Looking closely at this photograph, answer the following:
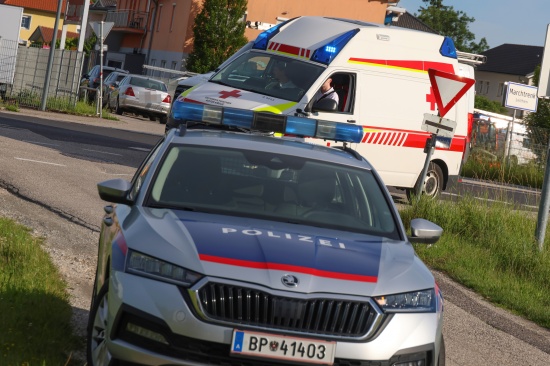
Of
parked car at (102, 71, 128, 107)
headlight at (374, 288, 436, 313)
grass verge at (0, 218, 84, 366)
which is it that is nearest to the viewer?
headlight at (374, 288, 436, 313)

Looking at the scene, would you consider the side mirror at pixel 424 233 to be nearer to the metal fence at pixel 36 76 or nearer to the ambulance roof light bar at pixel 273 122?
the ambulance roof light bar at pixel 273 122

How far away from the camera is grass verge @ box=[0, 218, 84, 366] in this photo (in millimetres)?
6281

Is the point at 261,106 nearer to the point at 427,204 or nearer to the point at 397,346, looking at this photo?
the point at 427,204

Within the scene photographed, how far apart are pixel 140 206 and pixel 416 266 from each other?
154cm

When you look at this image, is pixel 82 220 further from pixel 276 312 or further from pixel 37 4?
pixel 37 4

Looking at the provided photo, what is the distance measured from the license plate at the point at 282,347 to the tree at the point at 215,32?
172 ft

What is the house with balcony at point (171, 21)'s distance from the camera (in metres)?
63.3

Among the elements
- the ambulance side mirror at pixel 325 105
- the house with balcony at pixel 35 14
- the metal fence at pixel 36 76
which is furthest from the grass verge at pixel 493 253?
the house with balcony at pixel 35 14

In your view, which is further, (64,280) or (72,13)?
(72,13)

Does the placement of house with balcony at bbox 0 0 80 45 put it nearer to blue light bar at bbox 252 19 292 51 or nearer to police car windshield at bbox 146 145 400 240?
blue light bar at bbox 252 19 292 51

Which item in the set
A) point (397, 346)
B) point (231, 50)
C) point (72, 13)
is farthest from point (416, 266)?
point (72, 13)

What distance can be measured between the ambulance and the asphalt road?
2.03 meters

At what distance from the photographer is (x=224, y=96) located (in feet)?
53.9

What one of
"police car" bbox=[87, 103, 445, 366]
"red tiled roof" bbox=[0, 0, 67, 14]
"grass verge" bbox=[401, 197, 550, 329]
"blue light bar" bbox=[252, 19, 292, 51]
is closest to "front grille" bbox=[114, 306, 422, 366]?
"police car" bbox=[87, 103, 445, 366]
